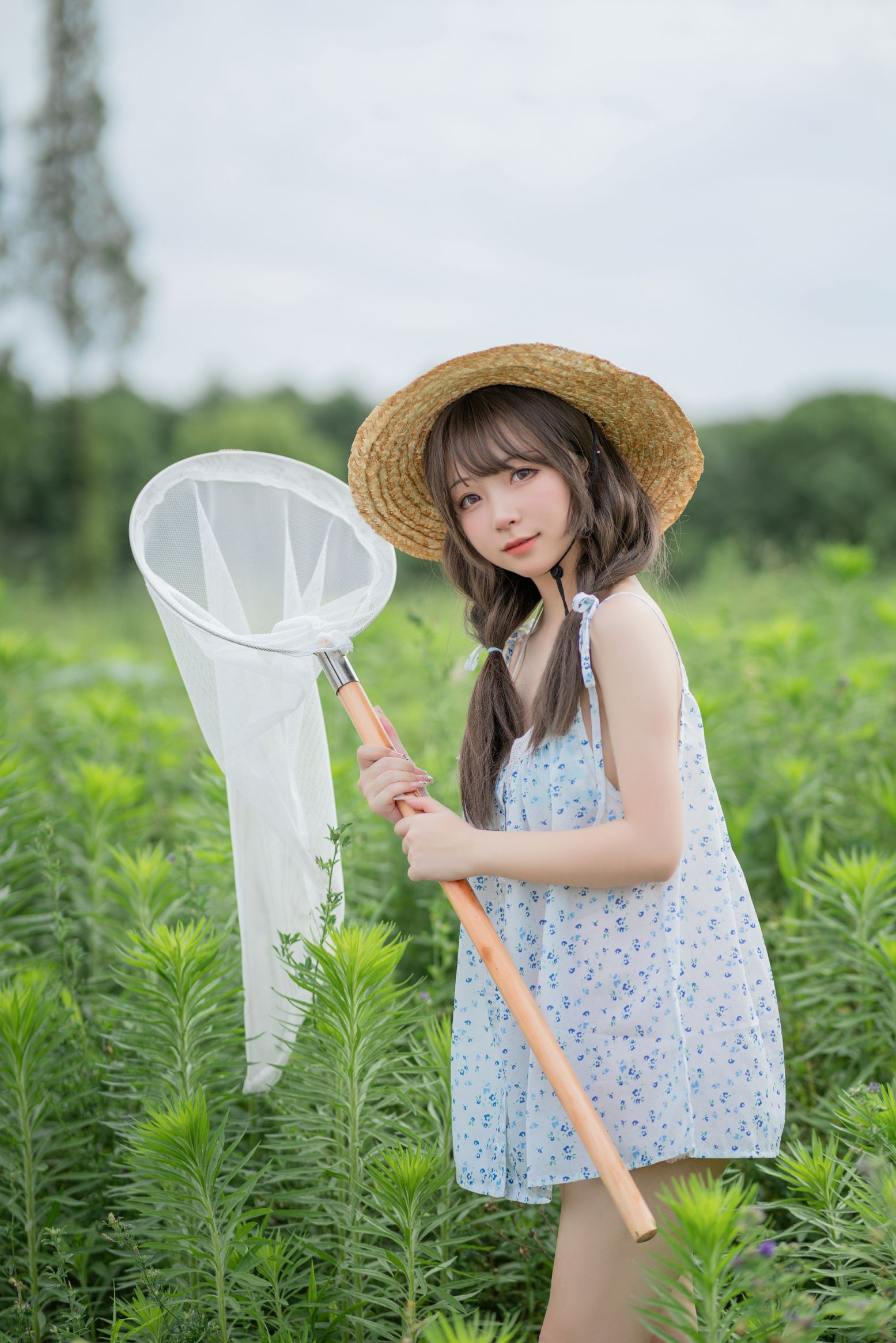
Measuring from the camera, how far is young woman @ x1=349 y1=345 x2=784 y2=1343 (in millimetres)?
1329

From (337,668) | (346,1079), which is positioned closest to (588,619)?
(337,668)

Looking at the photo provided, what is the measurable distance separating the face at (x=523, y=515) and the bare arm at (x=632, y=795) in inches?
8.0

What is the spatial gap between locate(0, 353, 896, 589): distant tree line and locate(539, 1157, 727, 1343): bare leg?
7.96 m

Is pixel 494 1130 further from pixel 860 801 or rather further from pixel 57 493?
pixel 57 493

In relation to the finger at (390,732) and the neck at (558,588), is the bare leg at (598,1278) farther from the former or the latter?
the neck at (558,588)

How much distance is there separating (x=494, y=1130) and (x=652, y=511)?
963 millimetres

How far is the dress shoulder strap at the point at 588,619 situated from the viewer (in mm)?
1374

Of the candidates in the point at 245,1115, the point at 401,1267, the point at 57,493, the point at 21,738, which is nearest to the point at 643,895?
the point at 401,1267

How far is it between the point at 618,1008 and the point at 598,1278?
13.4 inches

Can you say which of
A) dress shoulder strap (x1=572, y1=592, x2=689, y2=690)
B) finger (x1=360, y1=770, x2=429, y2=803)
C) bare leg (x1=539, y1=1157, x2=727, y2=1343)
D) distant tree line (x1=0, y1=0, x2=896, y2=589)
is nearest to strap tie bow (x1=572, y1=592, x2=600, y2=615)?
dress shoulder strap (x1=572, y1=592, x2=689, y2=690)

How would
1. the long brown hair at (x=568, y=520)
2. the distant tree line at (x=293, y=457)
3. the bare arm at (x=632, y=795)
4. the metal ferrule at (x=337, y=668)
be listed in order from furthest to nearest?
the distant tree line at (x=293, y=457)
the metal ferrule at (x=337, y=668)
the long brown hair at (x=568, y=520)
the bare arm at (x=632, y=795)

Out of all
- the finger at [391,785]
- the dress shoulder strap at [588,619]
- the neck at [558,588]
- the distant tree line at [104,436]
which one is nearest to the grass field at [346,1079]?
the finger at [391,785]

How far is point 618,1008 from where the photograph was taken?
53.9 inches

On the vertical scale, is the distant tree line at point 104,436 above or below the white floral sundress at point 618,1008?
above
